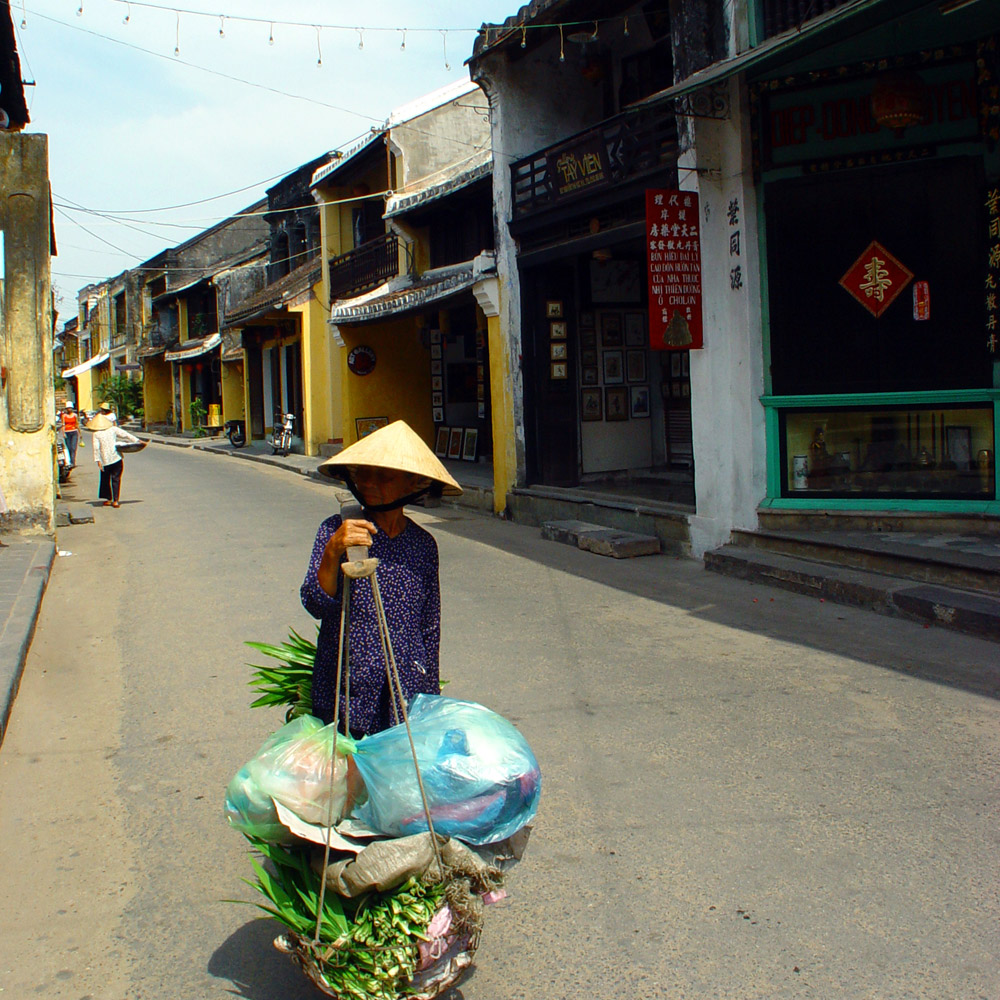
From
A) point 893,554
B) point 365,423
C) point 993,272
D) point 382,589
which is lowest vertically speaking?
point 893,554

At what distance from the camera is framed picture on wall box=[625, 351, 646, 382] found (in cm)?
1455

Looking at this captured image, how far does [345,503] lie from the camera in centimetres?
342

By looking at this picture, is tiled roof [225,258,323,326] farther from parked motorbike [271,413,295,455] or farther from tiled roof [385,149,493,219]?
tiled roof [385,149,493,219]

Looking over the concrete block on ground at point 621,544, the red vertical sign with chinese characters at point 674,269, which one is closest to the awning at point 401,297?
the red vertical sign with chinese characters at point 674,269

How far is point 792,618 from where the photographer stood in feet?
25.3

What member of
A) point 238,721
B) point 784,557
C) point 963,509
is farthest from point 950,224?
point 238,721

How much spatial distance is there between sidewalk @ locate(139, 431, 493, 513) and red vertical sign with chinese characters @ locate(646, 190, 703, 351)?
258 cm

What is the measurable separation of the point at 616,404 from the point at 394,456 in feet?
37.9

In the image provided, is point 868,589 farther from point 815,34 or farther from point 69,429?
point 69,429

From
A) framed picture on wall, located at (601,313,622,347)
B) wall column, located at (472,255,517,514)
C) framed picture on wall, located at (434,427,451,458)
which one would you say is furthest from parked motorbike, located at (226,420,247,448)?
framed picture on wall, located at (601,313,622,347)

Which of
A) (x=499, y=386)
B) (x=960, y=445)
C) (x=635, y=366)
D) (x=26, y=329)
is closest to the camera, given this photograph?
(x=960, y=445)

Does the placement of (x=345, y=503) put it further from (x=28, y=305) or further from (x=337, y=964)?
(x=28, y=305)

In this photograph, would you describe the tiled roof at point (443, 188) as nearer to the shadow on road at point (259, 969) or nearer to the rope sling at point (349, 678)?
the rope sling at point (349, 678)

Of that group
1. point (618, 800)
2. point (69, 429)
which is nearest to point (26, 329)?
point (618, 800)
